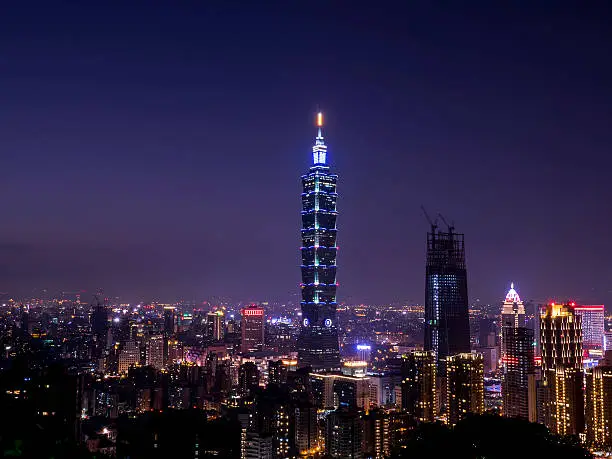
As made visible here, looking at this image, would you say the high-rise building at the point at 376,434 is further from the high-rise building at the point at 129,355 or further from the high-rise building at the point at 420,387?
the high-rise building at the point at 129,355

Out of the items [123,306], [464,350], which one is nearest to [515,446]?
[464,350]

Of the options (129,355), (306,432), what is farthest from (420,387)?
(129,355)

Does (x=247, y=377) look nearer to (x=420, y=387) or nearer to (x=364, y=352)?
(x=420, y=387)

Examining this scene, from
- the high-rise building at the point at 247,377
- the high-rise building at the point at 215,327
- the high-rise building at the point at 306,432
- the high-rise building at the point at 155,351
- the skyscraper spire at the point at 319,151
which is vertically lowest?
the high-rise building at the point at 306,432

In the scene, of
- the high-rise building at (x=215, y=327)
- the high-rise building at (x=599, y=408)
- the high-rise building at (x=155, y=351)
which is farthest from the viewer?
the high-rise building at (x=215, y=327)

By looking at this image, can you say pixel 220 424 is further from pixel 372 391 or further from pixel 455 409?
pixel 372 391

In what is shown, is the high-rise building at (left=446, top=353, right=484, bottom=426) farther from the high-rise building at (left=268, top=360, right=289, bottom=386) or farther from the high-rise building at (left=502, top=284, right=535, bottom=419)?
the high-rise building at (left=268, top=360, right=289, bottom=386)

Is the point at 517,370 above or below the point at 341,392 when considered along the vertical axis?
above

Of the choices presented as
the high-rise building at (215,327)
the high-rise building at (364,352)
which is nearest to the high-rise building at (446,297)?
the high-rise building at (364,352)
